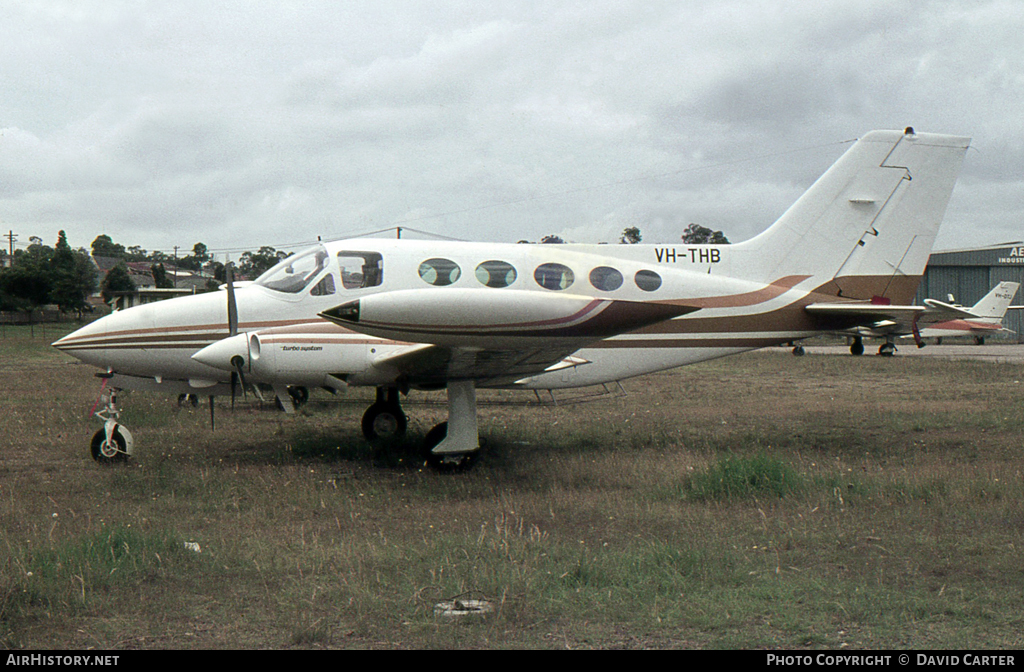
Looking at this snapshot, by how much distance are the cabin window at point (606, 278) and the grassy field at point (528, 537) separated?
2.17 metres

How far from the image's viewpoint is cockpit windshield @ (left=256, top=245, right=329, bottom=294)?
9.46 meters

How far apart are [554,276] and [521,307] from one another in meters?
3.15

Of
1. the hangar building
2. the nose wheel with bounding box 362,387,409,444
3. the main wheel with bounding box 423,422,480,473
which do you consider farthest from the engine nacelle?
the hangar building

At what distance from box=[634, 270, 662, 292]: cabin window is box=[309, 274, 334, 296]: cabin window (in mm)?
3945

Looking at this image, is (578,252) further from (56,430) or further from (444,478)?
(56,430)

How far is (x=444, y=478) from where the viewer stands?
27.8 feet

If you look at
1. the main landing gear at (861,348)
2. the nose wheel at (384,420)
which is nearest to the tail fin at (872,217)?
the nose wheel at (384,420)

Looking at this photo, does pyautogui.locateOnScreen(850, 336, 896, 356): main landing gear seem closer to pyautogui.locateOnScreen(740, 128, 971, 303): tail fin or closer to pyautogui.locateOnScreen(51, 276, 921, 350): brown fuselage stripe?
pyautogui.locateOnScreen(740, 128, 971, 303): tail fin

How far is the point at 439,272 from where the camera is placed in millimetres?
9531

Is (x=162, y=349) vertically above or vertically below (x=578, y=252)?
below

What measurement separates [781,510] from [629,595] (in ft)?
8.72

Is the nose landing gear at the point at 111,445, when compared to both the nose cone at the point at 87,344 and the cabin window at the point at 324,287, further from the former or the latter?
the cabin window at the point at 324,287
